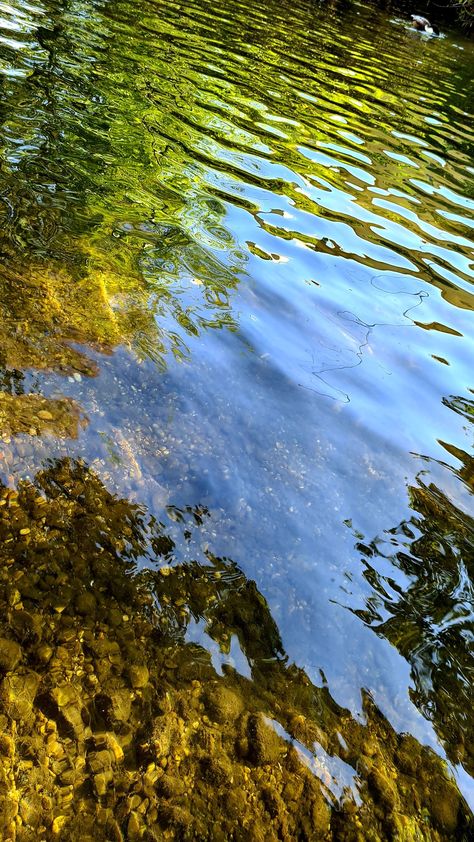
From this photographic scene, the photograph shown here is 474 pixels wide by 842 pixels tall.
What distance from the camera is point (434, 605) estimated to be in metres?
3.47

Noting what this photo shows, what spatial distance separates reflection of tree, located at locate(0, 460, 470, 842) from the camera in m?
2.23

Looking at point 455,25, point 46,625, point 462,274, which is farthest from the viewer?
point 455,25

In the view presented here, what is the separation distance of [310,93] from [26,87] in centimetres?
733

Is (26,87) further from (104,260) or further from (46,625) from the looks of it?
(46,625)

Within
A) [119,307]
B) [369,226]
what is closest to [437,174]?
[369,226]

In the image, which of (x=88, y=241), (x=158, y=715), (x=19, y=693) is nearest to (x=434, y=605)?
(x=158, y=715)

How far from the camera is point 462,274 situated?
733cm

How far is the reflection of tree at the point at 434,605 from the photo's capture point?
3.00 meters

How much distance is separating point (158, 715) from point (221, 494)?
1510mm

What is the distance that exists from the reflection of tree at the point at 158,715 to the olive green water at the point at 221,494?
1 centimetres

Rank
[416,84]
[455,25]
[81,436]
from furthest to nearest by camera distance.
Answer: [455,25]
[416,84]
[81,436]

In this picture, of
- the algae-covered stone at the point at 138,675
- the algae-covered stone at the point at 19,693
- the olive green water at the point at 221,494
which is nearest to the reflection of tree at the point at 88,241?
the olive green water at the point at 221,494

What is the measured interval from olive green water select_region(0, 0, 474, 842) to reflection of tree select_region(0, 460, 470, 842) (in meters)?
0.01

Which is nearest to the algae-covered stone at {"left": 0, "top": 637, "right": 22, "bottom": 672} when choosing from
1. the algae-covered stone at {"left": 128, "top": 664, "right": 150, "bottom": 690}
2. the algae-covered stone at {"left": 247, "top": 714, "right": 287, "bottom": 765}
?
the algae-covered stone at {"left": 128, "top": 664, "right": 150, "bottom": 690}
